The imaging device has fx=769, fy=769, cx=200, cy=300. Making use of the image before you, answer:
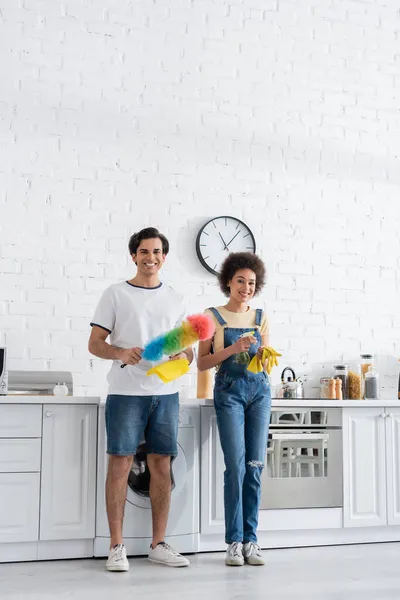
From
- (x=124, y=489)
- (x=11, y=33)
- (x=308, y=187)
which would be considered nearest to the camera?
(x=124, y=489)

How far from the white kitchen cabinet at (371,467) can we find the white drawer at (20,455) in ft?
5.32

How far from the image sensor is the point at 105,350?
11.2 feet

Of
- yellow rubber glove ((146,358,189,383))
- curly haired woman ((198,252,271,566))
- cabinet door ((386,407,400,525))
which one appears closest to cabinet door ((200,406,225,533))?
curly haired woman ((198,252,271,566))

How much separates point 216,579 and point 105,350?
1077mm

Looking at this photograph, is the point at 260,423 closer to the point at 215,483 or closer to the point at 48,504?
the point at 215,483

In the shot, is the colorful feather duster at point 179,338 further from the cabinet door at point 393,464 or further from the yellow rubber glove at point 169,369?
the cabinet door at point 393,464

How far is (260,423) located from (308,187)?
203 cm

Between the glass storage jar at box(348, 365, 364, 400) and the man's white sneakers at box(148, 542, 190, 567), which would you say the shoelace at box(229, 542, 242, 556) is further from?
the glass storage jar at box(348, 365, 364, 400)

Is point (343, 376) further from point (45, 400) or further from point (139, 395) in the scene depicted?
point (45, 400)

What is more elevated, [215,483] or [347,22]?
[347,22]

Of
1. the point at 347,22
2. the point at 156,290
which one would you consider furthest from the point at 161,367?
the point at 347,22

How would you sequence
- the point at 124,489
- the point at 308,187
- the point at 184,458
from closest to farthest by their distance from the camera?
the point at 124,489, the point at 184,458, the point at 308,187

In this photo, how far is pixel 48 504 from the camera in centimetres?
365

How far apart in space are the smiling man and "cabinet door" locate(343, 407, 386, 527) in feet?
3.56
